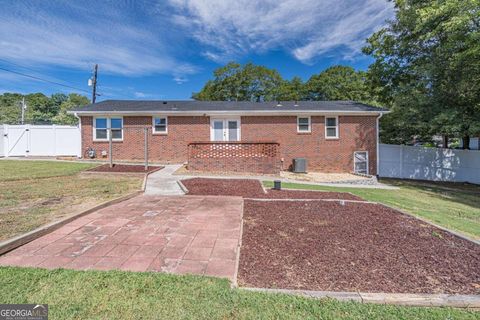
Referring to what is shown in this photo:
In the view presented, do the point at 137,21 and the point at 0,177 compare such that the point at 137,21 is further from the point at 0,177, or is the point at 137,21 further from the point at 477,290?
the point at 477,290

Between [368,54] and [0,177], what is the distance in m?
20.8

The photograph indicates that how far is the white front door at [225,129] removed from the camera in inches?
570

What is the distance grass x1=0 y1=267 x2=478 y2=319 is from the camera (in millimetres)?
1996

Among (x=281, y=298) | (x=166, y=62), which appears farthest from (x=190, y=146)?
(x=166, y=62)

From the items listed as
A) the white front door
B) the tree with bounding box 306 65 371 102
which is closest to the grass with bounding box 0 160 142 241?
the white front door

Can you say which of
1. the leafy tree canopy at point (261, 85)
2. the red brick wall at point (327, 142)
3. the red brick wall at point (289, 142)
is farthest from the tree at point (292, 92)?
the red brick wall at point (289, 142)

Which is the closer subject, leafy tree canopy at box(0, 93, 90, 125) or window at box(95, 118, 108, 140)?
window at box(95, 118, 108, 140)

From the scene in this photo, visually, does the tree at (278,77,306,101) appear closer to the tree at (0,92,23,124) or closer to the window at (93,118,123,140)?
the window at (93,118,123,140)

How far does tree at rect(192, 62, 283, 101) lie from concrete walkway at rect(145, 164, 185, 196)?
26515 millimetres

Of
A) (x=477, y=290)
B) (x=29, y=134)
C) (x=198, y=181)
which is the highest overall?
(x=29, y=134)

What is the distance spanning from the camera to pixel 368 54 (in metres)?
16.6

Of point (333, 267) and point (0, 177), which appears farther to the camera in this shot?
point (0, 177)

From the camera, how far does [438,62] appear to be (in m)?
12.4

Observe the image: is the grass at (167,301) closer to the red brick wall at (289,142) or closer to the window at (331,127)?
the red brick wall at (289,142)
